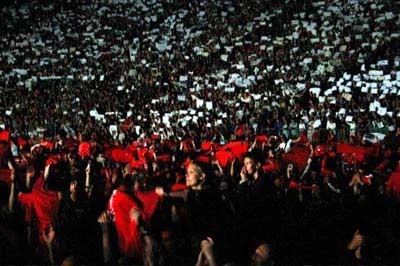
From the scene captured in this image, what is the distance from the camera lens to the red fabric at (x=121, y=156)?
466 inches

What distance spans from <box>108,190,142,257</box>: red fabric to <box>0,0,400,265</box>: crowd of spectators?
0.01m

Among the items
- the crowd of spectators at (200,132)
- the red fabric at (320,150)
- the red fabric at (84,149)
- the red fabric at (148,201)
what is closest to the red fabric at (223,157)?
the crowd of spectators at (200,132)

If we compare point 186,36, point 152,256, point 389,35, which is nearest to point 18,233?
point 152,256

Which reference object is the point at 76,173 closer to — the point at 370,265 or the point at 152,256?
the point at 152,256

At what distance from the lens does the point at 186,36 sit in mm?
30781

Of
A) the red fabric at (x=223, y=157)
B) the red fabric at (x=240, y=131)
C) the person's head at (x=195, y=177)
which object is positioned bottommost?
the red fabric at (x=240, y=131)

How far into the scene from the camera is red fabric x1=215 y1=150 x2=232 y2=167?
35.6 ft

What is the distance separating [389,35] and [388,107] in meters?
7.30

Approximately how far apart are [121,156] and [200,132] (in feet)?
23.4

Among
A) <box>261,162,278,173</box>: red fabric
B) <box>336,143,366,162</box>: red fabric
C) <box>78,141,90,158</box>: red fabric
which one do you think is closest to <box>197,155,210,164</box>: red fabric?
<box>261,162,278,173</box>: red fabric

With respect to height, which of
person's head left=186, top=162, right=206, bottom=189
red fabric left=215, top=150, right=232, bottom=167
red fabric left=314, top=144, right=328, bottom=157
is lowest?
red fabric left=314, top=144, right=328, bottom=157

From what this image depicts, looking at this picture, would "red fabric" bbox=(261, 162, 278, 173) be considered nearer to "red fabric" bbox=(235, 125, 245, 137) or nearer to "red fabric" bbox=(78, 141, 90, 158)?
"red fabric" bbox=(78, 141, 90, 158)

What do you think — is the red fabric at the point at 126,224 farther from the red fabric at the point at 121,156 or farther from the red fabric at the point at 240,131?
the red fabric at the point at 240,131

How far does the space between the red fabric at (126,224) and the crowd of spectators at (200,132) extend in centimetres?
1
